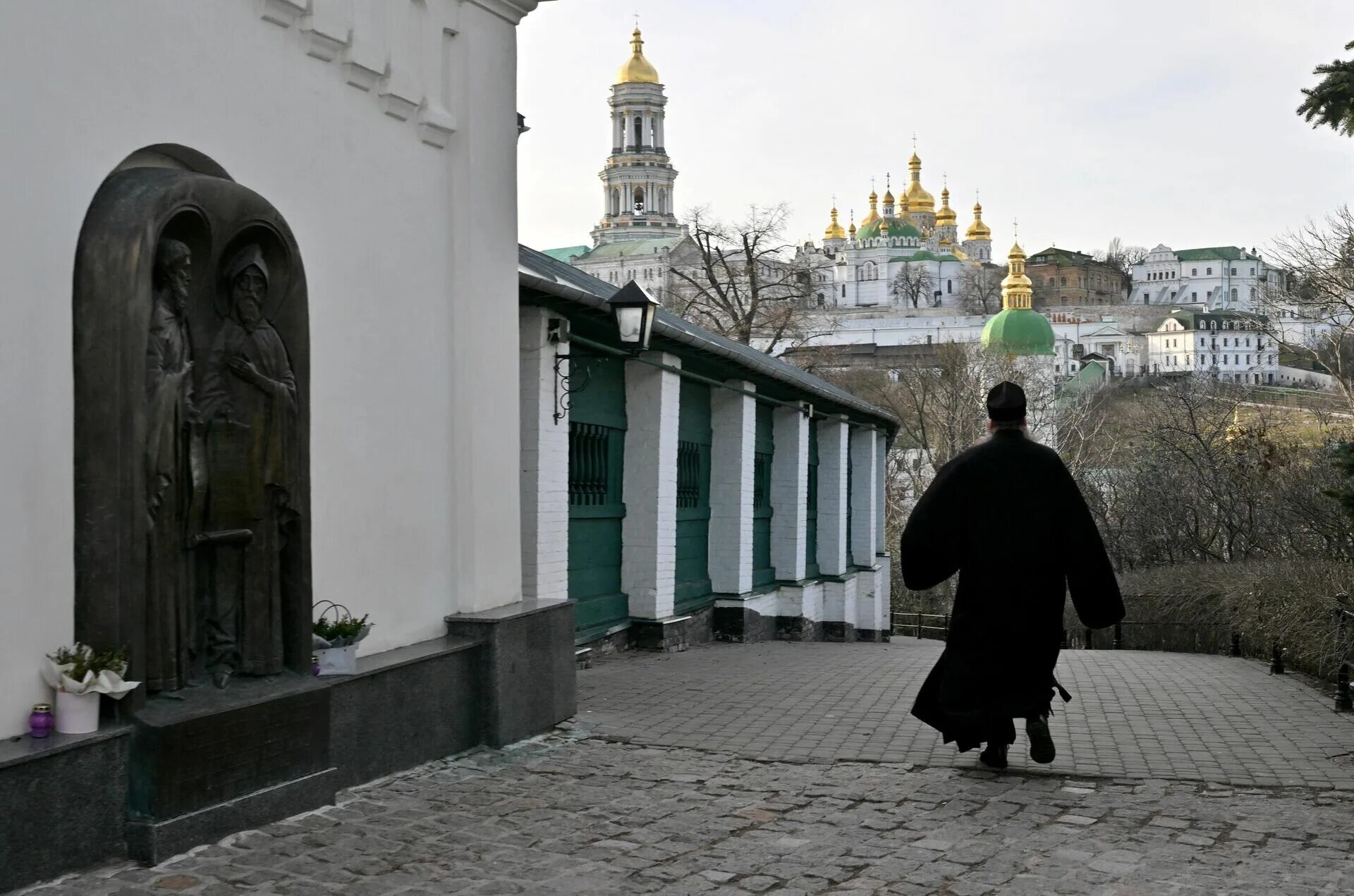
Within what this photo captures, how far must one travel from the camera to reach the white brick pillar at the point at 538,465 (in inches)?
413

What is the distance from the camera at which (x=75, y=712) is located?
4.85 m

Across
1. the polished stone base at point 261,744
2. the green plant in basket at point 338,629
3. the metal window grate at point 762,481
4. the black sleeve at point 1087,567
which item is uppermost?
the metal window grate at point 762,481

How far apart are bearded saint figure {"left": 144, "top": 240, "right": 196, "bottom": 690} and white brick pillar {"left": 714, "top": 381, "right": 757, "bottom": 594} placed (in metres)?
11.2

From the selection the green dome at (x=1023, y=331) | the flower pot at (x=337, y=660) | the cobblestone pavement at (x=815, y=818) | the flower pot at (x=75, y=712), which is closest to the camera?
the flower pot at (x=75, y=712)

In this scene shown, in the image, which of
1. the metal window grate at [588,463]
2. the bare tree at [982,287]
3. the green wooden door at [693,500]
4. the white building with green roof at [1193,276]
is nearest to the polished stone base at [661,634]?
the green wooden door at [693,500]

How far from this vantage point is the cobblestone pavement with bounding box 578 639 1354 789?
24.5 feet

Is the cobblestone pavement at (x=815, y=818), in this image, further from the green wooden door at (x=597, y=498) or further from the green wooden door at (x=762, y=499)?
the green wooden door at (x=762, y=499)

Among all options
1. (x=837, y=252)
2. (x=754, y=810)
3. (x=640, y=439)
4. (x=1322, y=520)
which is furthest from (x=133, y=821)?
(x=837, y=252)

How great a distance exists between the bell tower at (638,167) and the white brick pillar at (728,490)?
376ft

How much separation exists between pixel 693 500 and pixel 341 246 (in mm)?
9560

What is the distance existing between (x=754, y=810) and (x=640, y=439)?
7196mm

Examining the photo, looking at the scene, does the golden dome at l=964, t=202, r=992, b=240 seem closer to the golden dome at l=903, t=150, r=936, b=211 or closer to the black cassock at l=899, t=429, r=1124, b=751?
the golden dome at l=903, t=150, r=936, b=211

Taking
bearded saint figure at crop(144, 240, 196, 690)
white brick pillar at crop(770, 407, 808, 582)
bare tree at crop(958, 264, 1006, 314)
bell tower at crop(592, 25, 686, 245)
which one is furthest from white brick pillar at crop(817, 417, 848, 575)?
bare tree at crop(958, 264, 1006, 314)

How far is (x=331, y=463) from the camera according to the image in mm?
6668
